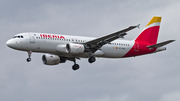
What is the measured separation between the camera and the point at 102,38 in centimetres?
5938

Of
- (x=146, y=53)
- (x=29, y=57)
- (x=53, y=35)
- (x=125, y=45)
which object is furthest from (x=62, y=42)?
(x=146, y=53)

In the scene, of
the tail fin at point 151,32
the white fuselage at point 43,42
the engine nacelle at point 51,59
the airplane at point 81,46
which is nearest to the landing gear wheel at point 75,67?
the airplane at point 81,46

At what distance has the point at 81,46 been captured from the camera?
59.6 meters

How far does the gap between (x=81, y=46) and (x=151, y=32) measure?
15.7m

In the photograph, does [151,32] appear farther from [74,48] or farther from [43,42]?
[43,42]

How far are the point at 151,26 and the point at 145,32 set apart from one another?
1.97 metres

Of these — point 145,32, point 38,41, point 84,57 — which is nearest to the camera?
point 38,41

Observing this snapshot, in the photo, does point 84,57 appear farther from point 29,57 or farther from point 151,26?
point 151,26

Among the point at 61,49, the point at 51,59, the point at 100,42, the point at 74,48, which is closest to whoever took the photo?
the point at 74,48

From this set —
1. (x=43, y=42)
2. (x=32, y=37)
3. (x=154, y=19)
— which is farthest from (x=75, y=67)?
(x=154, y=19)

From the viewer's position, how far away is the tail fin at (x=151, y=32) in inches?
2689

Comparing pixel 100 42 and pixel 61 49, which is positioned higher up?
pixel 100 42

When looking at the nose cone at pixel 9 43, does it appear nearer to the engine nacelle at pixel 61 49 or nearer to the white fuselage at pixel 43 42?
the white fuselage at pixel 43 42

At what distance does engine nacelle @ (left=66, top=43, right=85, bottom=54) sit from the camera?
2306 inches
